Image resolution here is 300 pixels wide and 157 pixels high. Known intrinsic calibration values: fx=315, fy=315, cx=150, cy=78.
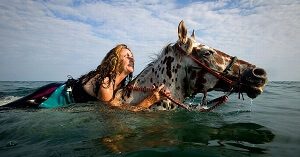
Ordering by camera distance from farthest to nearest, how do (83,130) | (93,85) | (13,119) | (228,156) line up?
(93,85)
(13,119)
(83,130)
(228,156)

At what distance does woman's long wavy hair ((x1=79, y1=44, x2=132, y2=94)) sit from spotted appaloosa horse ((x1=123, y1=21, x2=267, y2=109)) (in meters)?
0.40

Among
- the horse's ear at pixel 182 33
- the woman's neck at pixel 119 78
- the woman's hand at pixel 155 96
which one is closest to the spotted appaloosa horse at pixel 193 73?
the horse's ear at pixel 182 33

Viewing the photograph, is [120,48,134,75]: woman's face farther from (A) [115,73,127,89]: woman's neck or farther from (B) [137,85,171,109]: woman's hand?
(B) [137,85,171,109]: woman's hand

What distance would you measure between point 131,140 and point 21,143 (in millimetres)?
1439

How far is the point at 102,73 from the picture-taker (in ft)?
19.0

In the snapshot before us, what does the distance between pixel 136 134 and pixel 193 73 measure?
1.81 metres

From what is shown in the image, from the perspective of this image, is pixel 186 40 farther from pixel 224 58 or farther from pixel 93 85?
pixel 93 85

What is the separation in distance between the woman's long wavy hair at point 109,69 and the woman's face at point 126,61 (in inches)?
1.7

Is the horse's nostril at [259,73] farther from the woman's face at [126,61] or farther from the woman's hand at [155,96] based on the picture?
the woman's face at [126,61]

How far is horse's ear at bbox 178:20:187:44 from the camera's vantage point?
196 inches

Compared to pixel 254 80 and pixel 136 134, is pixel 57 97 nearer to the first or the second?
pixel 136 134

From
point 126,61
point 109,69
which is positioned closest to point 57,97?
point 109,69

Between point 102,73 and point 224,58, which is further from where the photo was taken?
point 102,73

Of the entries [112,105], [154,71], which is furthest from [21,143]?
[154,71]
